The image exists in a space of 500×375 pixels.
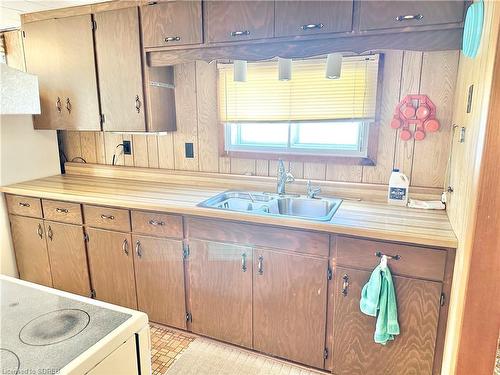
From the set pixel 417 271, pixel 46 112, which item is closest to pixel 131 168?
pixel 46 112

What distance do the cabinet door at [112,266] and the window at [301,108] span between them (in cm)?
101

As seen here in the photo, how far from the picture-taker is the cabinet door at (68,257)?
8.37ft

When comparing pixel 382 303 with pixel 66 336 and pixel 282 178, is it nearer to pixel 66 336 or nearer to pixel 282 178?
pixel 282 178

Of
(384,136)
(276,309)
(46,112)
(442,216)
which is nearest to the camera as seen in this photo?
(442,216)

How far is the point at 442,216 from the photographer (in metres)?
1.90

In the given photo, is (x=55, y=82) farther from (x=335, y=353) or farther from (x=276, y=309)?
(x=335, y=353)

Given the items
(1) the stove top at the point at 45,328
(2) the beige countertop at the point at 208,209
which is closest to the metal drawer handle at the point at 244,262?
(2) the beige countertop at the point at 208,209

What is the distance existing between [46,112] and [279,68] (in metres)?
1.92

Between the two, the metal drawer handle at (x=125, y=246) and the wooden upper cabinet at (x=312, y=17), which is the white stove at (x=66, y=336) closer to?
the metal drawer handle at (x=125, y=246)

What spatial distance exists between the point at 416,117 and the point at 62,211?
2.43 m

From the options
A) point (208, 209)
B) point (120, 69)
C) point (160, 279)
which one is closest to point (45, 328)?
point (208, 209)

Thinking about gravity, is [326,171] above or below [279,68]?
below

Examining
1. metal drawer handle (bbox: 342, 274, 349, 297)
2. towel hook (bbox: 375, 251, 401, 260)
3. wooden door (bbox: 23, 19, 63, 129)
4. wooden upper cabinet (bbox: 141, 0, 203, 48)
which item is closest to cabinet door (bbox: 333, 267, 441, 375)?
metal drawer handle (bbox: 342, 274, 349, 297)

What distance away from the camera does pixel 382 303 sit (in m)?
1.71
